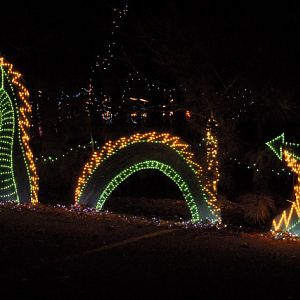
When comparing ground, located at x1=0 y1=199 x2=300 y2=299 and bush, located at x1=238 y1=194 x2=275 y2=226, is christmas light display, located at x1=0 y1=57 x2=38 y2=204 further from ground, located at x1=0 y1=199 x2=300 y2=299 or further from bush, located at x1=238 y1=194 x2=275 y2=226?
A: bush, located at x1=238 y1=194 x2=275 y2=226

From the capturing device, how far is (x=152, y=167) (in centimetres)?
1432

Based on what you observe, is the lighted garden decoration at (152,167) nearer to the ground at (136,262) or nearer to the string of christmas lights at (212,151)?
the string of christmas lights at (212,151)

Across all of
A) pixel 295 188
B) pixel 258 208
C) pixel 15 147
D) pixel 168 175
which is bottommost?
pixel 258 208

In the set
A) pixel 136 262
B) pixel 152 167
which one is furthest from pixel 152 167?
pixel 136 262

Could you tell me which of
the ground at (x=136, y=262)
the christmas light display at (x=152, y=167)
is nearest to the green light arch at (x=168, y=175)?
the christmas light display at (x=152, y=167)

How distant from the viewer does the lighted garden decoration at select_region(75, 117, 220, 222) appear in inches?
553

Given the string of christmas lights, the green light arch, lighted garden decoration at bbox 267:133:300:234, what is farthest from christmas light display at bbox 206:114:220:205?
lighted garden decoration at bbox 267:133:300:234

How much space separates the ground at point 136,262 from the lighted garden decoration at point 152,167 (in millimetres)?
1892

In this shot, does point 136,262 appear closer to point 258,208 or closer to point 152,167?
point 152,167

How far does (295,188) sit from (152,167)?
327 cm

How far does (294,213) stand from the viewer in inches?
520

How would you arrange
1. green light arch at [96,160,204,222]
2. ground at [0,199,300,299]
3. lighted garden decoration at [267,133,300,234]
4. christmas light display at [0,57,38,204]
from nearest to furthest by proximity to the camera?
ground at [0,199,300,299] < lighted garden decoration at [267,133,300,234] < green light arch at [96,160,204,222] < christmas light display at [0,57,38,204]

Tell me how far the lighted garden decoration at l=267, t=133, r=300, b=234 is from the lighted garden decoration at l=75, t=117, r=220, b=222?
1452 mm

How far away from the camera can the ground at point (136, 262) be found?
6.65 metres
